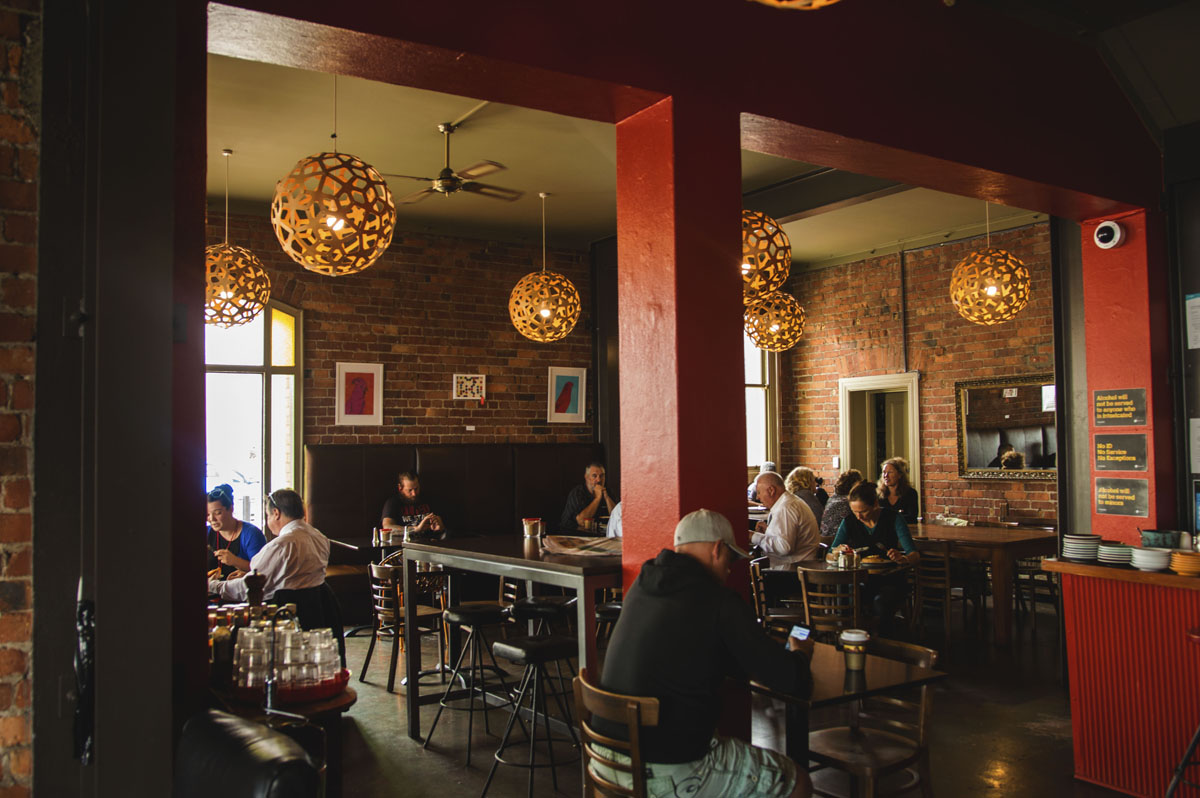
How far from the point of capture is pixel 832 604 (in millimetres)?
5707

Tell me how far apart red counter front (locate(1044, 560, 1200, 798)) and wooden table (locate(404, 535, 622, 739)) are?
2154mm

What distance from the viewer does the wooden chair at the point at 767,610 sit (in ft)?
18.3

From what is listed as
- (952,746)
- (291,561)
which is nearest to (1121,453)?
(952,746)

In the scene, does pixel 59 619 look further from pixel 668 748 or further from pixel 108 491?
pixel 668 748

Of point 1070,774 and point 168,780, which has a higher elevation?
point 168,780

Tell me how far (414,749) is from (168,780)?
2.76 meters

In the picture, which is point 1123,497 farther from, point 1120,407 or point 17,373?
point 17,373

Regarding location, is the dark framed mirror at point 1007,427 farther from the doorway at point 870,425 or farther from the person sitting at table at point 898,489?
the person sitting at table at point 898,489

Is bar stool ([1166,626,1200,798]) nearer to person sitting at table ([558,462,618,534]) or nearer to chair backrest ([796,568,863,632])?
chair backrest ([796,568,863,632])

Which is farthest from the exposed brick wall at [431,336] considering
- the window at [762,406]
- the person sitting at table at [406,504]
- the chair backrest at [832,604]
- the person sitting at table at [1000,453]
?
the chair backrest at [832,604]

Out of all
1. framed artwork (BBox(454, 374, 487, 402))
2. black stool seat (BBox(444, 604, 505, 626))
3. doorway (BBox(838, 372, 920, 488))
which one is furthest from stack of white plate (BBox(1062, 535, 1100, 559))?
doorway (BBox(838, 372, 920, 488))

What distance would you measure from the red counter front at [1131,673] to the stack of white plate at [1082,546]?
0.11 m

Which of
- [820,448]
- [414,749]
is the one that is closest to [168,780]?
[414,749]

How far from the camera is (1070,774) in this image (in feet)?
14.0
